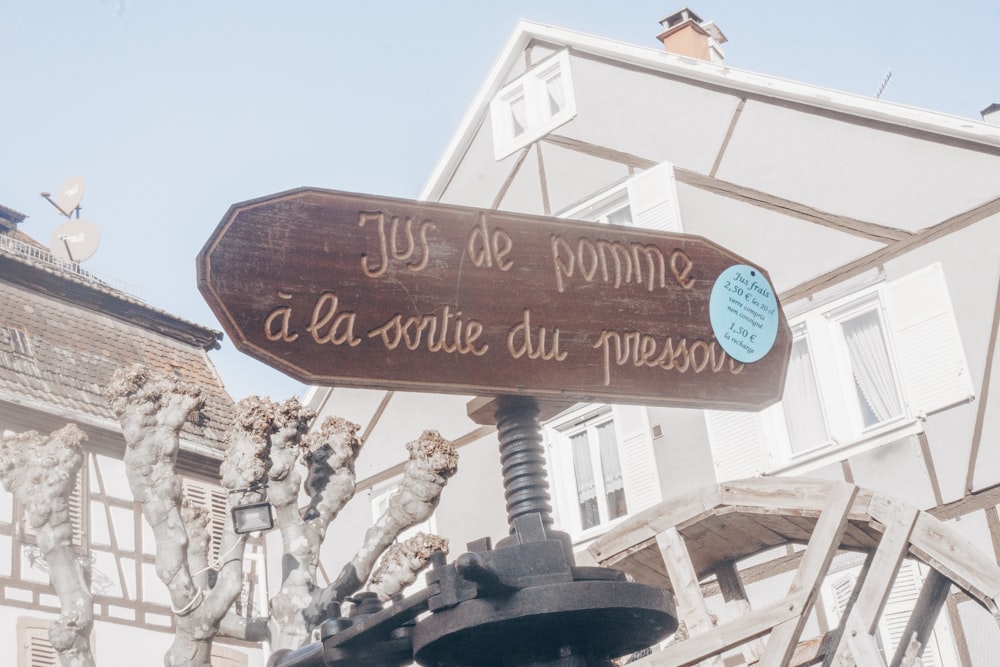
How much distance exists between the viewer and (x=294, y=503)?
29.2 ft

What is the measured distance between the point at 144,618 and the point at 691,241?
17.1 metres

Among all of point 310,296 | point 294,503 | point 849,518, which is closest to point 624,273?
point 310,296

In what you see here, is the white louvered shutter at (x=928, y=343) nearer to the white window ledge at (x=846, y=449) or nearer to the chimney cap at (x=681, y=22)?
the white window ledge at (x=846, y=449)

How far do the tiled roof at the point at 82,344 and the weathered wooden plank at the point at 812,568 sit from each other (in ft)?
45.4

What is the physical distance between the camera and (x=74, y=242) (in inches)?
927

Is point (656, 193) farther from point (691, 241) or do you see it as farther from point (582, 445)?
point (691, 241)

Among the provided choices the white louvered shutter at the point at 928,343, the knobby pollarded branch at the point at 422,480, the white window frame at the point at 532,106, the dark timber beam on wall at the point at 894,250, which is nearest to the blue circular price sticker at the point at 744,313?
the knobby pollarded branch at the point at 422,480

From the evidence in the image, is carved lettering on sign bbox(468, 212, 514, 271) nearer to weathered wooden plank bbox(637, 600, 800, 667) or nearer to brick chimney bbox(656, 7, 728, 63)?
weathered wooden plank bbox(637, 600, 800, 667)

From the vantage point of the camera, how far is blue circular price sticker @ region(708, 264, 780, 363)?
116 inches

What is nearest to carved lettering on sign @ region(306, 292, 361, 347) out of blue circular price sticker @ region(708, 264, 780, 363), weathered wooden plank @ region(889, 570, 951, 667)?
blue circular price sticker @ region(708, 264, 780, 363)

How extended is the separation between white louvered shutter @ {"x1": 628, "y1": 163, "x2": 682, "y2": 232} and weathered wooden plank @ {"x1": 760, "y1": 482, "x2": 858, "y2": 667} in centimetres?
524

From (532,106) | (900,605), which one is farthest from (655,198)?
(900,605)

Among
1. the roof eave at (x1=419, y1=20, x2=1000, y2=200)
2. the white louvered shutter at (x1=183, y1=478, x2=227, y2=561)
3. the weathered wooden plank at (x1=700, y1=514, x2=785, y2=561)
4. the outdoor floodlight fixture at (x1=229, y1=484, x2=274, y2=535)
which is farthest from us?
the white louvered shutter at (x1=183, y1=478, x2=227, y2=561)

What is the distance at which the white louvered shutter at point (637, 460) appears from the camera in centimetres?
1141
